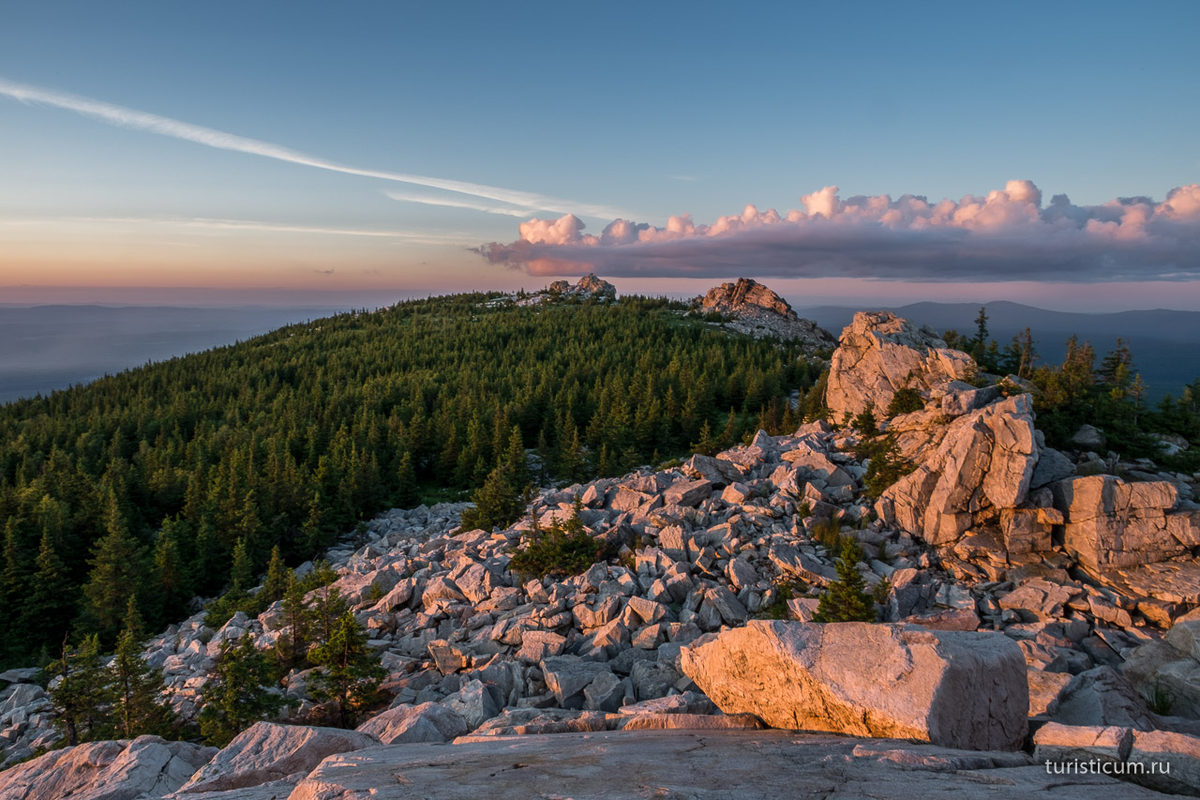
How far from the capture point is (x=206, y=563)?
43.8 metres

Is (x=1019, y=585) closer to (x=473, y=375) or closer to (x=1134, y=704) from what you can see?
(x=1134, y=704)

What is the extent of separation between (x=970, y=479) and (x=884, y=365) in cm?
1670

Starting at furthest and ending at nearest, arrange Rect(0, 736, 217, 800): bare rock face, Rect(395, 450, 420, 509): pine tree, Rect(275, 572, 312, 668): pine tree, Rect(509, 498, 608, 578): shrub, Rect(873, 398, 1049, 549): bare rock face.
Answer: Rect(395, 450, 420, 509): pine tree → Rect(509, 498, 608, 578): shrub → Rect(873, 398, 1049, 549): bare rock face → Rect(275, 572, 312, 668): pine tree → Rect(0, 736, 217, 800): bare rock face

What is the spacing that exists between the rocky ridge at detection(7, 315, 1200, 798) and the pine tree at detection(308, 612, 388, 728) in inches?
54.4

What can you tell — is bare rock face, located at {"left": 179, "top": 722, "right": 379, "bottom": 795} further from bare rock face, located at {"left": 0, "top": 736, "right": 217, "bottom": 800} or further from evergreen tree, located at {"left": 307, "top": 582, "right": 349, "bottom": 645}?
evergreen tree, located at {"left": 307, "top": 582, "right": 349, "bottom": 645}

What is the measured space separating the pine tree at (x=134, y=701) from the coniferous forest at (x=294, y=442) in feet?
63.2

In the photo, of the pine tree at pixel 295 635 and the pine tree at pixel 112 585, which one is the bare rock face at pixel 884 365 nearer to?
the pine tree at pixel 295 635

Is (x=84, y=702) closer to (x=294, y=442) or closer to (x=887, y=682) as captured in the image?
(x=887, y=682)

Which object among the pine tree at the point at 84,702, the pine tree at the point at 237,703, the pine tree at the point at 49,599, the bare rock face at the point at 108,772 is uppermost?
the bare rock face at the point at 108,772

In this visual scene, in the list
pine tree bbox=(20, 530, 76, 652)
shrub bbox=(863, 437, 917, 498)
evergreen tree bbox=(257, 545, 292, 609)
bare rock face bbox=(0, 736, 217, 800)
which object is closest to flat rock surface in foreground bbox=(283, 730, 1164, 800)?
bare rock face bbox=(0, 736, 217, 800)

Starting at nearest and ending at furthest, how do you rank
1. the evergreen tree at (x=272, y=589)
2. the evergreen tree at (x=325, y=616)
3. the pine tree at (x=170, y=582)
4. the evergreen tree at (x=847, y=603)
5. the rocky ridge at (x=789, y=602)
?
the rocky ridge at (x=789, y=602) → the evergreen tree at (x=847, y=603) → the evergreen tree at (x=325, y=616) → the evergreen tree at (x=272, y=589) → the pine tree at (x=170, y=582)

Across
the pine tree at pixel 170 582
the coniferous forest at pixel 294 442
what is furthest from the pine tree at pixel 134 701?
the pine tree at pixel 170 582

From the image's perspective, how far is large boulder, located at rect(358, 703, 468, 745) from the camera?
43.2 ft

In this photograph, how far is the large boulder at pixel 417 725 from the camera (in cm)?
1318
